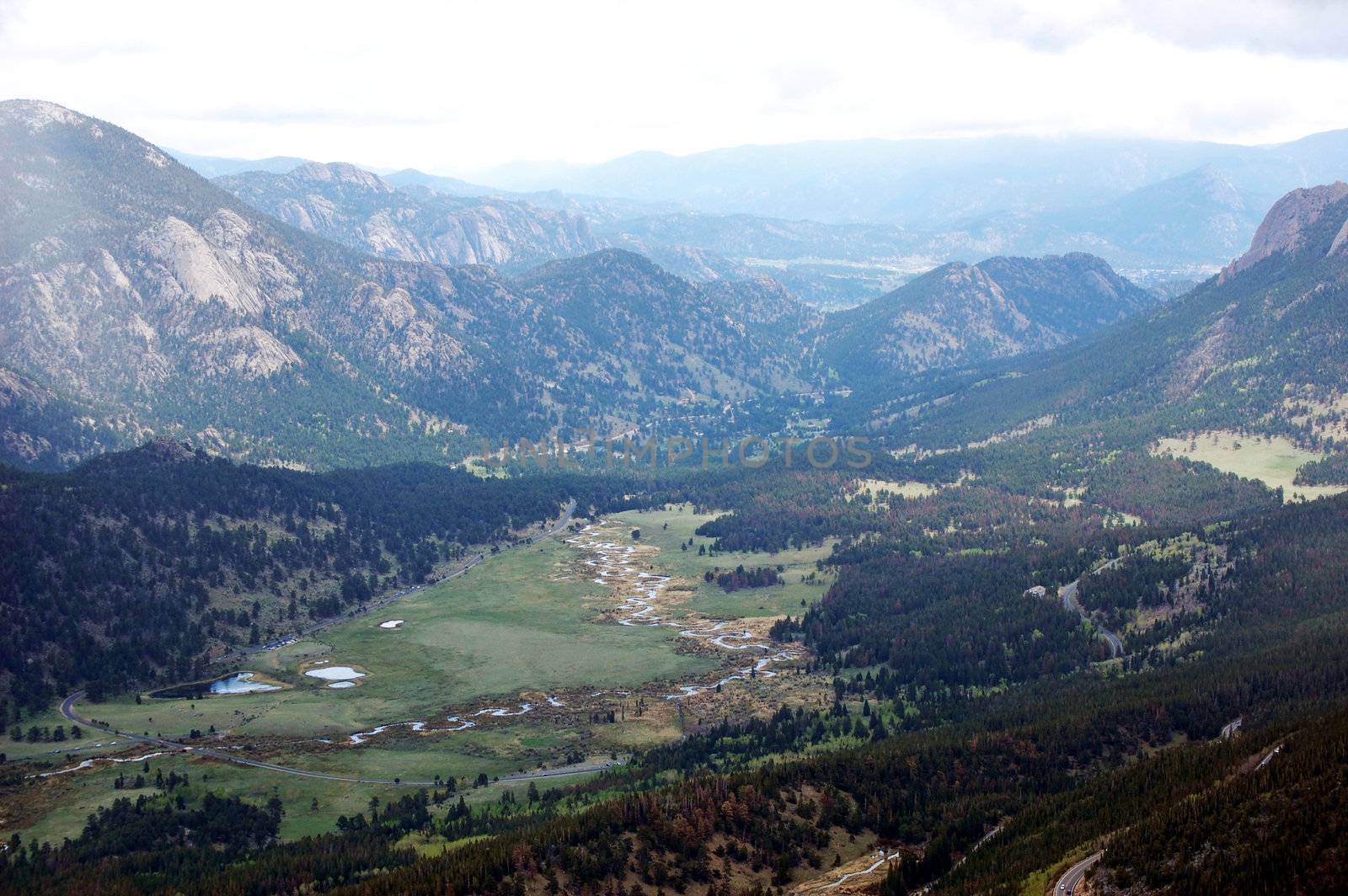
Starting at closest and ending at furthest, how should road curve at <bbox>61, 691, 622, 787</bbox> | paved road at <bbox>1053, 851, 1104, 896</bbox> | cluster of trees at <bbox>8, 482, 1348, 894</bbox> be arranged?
paved road at <bbox>1053, 851, 1104, 896</bbox>
cluster of trees at <bbox>8, 482, 1348, 894</bbox>
road curve at <bbox>61, 691, 622, 787</bbox>

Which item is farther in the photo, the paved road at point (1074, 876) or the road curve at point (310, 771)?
the road curve at point (310, 771)

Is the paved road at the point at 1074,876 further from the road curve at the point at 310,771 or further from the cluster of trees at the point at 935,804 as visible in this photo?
the road curve at the point at 310,771

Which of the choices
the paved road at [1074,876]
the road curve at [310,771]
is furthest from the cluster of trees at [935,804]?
the road curve at [310,771]

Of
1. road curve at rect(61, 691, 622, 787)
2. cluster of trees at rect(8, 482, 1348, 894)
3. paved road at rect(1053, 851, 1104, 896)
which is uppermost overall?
paved road at rect(1053, 851, 1104, 896)

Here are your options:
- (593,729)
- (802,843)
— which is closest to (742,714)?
(593,729)

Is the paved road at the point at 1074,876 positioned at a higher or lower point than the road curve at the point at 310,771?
higher

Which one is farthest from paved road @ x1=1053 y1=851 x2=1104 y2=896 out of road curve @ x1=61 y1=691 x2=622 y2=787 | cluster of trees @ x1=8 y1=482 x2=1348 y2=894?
road curve @ x1=61 y1=691 x2=622 y2=787

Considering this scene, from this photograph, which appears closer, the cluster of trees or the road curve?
the cluster of trees

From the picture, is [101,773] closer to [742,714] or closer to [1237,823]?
[742,714]

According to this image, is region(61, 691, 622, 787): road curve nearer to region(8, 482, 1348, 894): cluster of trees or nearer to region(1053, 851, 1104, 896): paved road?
region(8, 482, 1348, 894): cluster of trees
